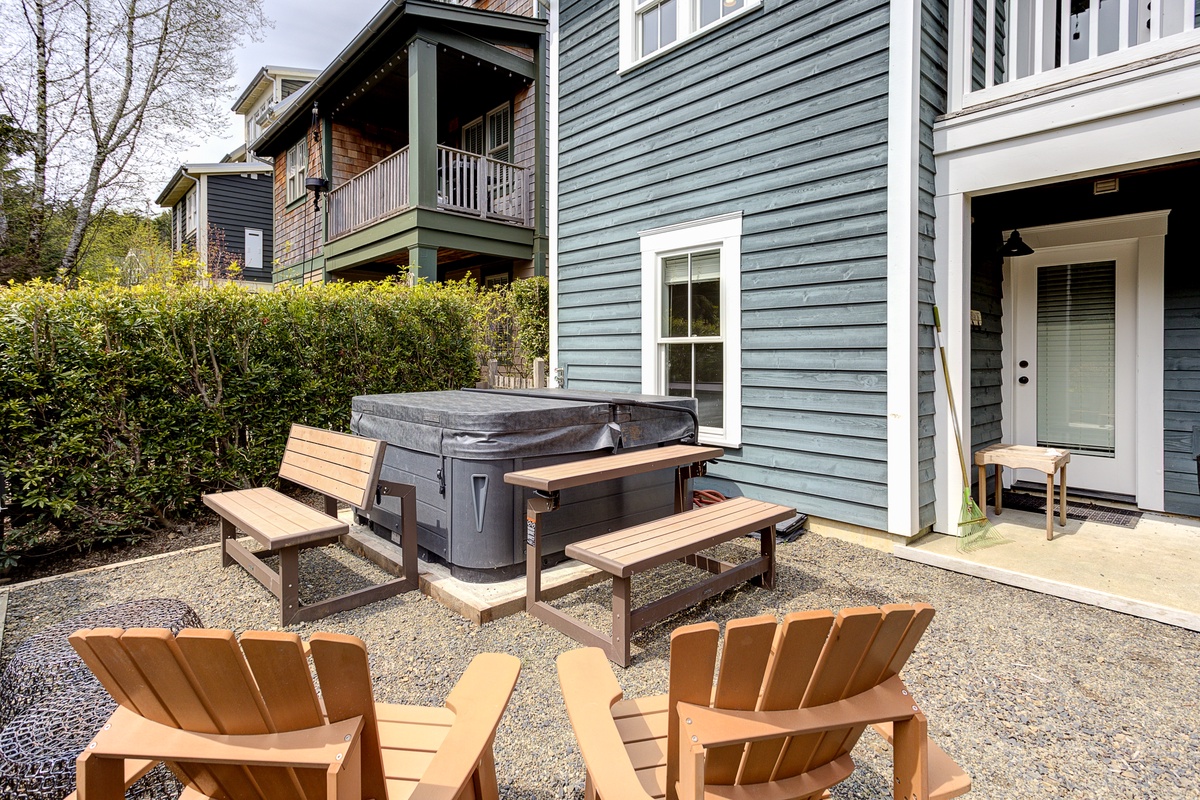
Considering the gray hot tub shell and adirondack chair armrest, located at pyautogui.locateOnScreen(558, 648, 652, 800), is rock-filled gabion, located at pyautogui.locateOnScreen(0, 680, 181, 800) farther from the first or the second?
the gray hot tub shell

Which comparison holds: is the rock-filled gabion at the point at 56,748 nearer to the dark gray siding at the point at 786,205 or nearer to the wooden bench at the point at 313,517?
the wooden bench at the point at 313,517

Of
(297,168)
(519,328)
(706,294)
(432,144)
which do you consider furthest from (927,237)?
(297,168)

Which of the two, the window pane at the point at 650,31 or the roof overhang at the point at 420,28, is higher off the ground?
the roof overhang at the point at 420,28

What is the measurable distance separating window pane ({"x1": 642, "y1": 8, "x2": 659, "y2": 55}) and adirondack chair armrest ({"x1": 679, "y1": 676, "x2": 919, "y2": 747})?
588 cm

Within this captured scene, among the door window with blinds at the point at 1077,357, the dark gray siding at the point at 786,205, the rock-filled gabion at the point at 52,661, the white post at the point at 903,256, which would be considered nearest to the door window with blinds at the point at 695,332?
the dark gray siding at the point at 786,205

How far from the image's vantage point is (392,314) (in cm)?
596

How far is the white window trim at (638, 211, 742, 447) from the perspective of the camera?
4957 millimetres

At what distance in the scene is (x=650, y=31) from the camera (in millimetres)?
5738

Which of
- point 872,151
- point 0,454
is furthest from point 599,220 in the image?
point 0,454

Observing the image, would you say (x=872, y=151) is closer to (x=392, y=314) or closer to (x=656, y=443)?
(x=656, y=443)

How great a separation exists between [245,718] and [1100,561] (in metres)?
4.51

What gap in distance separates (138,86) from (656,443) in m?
15.5

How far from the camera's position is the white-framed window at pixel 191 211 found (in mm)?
17797

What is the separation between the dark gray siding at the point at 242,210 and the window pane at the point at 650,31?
15.0 metres
